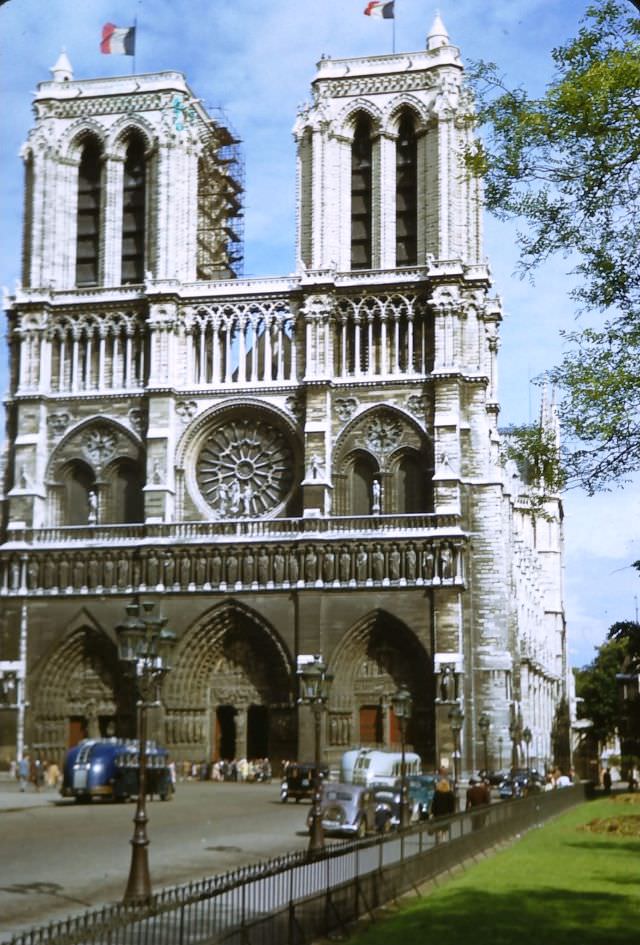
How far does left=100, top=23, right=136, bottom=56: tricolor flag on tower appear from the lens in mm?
60312

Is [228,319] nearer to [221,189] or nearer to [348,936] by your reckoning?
[221,189]

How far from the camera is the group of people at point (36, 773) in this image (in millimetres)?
52500

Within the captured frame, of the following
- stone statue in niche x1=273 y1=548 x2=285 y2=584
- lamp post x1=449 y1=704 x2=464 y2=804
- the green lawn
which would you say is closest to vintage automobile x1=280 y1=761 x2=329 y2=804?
lamp post x1=449 y1=704 x2=464 y2=804

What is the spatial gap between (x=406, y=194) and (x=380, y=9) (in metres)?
7.24

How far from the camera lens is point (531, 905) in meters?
18.9

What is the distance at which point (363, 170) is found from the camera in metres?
A: 61.0

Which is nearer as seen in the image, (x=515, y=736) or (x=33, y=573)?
(x=515, y=736)

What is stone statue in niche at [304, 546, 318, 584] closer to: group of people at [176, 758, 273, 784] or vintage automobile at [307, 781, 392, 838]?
group of people at [176, 758, 273, 784]

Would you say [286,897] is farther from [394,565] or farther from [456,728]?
[394,565]

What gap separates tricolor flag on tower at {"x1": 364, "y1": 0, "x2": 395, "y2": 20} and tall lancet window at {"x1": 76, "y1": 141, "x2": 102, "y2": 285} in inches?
499

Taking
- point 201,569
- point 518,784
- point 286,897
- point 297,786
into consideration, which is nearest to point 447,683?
point 518,784

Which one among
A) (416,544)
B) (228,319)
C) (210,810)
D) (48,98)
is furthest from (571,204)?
(48,98)

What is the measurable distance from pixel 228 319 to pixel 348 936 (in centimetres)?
4458

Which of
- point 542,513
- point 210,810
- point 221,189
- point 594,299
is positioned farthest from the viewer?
point 221,189
